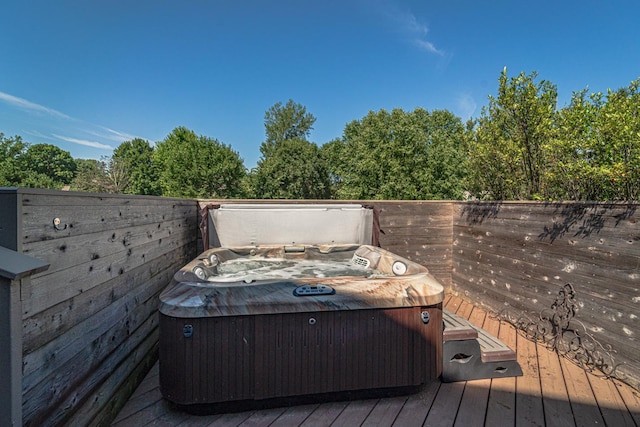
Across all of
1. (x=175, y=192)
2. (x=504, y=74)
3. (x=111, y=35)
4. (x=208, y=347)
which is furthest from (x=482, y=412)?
(x=175, y=192)

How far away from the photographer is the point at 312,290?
5.00ft

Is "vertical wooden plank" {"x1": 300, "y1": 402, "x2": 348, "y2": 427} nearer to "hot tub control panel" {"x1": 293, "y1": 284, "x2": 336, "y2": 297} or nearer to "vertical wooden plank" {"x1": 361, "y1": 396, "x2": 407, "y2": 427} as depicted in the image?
"vertical wooden plank" {"x1": 361, "y1": 396, "x2": 407, "y2": 427}

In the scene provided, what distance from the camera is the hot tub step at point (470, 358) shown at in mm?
1811

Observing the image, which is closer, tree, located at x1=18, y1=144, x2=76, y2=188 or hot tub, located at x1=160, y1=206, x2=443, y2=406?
→ hot tub, located at x1=160, y1=206, x2=443, y2=406

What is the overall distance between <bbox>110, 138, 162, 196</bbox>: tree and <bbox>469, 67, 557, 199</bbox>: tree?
2297 centimetres

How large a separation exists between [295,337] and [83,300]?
2.84ft

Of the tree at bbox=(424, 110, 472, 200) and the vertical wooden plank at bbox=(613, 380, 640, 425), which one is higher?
the tree at bbox=(424, 110, 472, 200)

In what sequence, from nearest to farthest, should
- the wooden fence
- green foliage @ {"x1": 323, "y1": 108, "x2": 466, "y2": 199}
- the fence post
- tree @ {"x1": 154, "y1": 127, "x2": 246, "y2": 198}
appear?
the fence post → the wooden fence → green foliage @ {"x1": 323, "y1": 108, "x2": 466, "y2": 199} → tree @ {"x1": 154, "y1": 127, "x2": 246, "y2": 198}

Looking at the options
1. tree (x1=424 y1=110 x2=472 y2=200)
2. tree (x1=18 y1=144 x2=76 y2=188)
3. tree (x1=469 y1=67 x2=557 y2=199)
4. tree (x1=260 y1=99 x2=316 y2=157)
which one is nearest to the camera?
tree (x1=469 y1=67 x2=557 y2=199)

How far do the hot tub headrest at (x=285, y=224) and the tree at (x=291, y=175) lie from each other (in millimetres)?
12950

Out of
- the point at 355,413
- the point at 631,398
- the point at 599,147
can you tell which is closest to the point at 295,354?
the point at 355,413

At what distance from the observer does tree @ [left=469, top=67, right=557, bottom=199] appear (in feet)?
8.80

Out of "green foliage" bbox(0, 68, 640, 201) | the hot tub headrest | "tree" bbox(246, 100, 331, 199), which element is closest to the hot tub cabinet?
the hot tub headrest

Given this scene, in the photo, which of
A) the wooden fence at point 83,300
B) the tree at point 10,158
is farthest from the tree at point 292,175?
the tree at point 10,158
